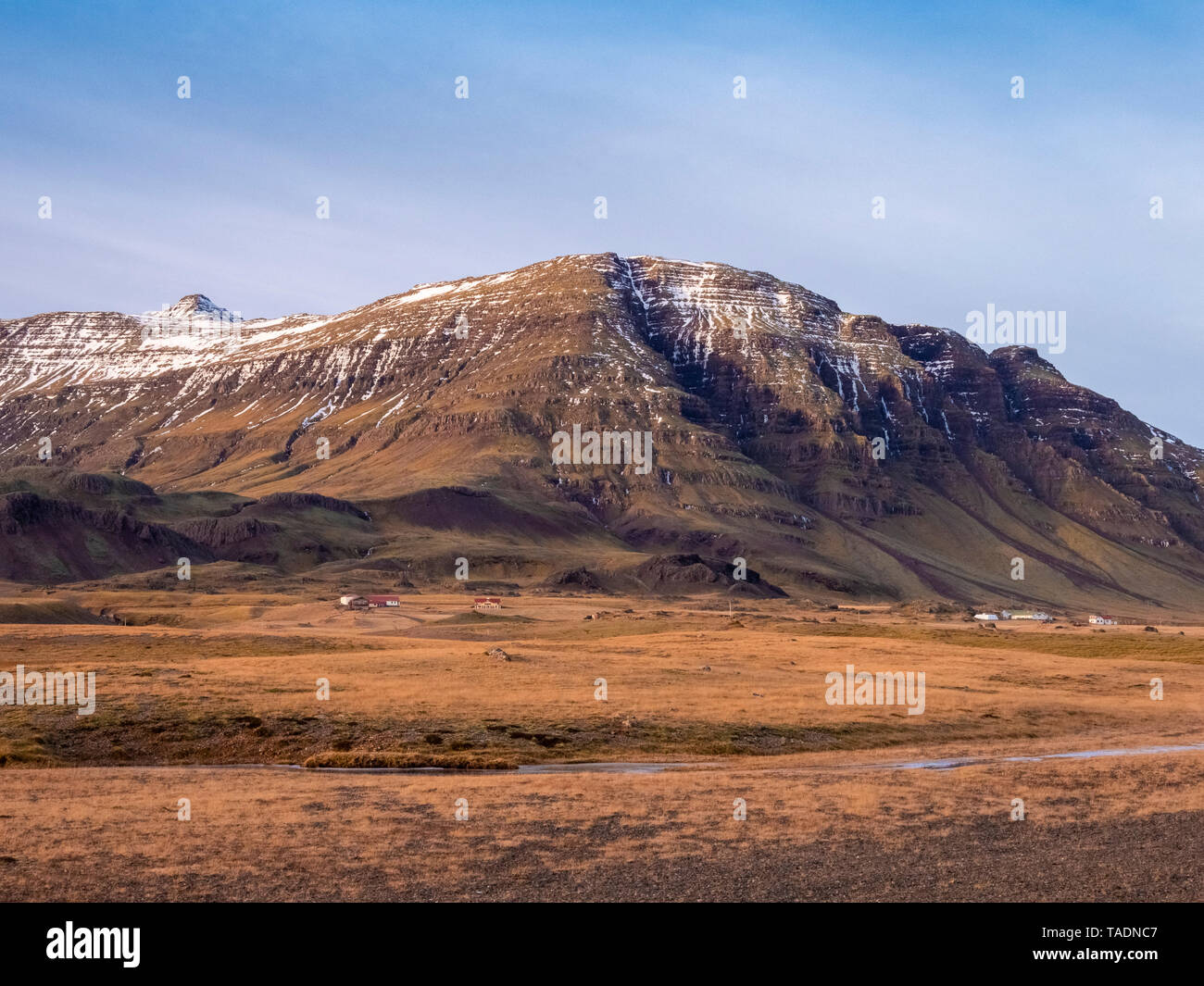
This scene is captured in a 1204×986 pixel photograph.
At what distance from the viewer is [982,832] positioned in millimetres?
33562

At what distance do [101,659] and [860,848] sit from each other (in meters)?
67.3

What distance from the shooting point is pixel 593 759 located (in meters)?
51.6

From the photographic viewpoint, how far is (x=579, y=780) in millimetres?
42812

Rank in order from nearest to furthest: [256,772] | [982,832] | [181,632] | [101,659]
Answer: [982,832], [256,772], [101,659], [181,632]

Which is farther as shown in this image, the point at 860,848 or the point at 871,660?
the point at 871,660

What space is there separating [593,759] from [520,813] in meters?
16.3

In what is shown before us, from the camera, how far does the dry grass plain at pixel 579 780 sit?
27.6 meters

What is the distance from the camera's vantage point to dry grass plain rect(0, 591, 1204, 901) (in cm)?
2762

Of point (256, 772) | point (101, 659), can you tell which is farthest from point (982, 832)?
point (101, 659)

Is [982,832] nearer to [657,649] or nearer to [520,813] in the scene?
[520,813]
